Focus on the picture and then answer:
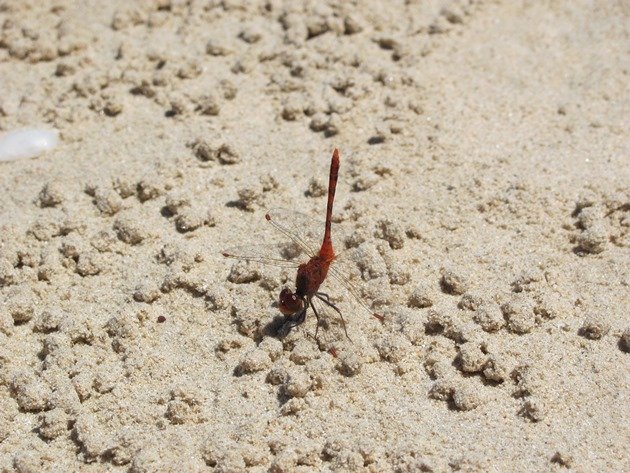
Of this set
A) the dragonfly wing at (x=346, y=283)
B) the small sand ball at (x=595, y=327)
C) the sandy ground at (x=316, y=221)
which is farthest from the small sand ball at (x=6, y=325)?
the small sand ball at (x=595, y=327)

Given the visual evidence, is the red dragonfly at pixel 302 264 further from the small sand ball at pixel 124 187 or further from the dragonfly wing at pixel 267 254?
the small sand ball at pixel 124 187

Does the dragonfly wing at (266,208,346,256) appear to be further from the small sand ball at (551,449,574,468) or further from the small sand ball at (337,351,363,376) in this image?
the small sand ball at (551,449,574,468)

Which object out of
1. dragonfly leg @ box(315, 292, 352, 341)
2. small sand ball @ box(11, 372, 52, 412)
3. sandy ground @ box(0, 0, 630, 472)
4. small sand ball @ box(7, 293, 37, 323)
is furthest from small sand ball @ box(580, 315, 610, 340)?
small sand ball @ box(7, 293, 37, 323)

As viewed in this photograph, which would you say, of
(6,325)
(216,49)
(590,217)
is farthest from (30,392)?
(590,217)

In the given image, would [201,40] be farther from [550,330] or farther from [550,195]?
[550,330]

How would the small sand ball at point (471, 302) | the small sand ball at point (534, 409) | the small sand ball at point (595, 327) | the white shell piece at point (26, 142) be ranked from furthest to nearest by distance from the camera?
the white shell piece at point (26, 142) < the small sand ball at point (471, 302) < the small sand ball at point (595, 327) < the small sand ball at point (534, 409)
